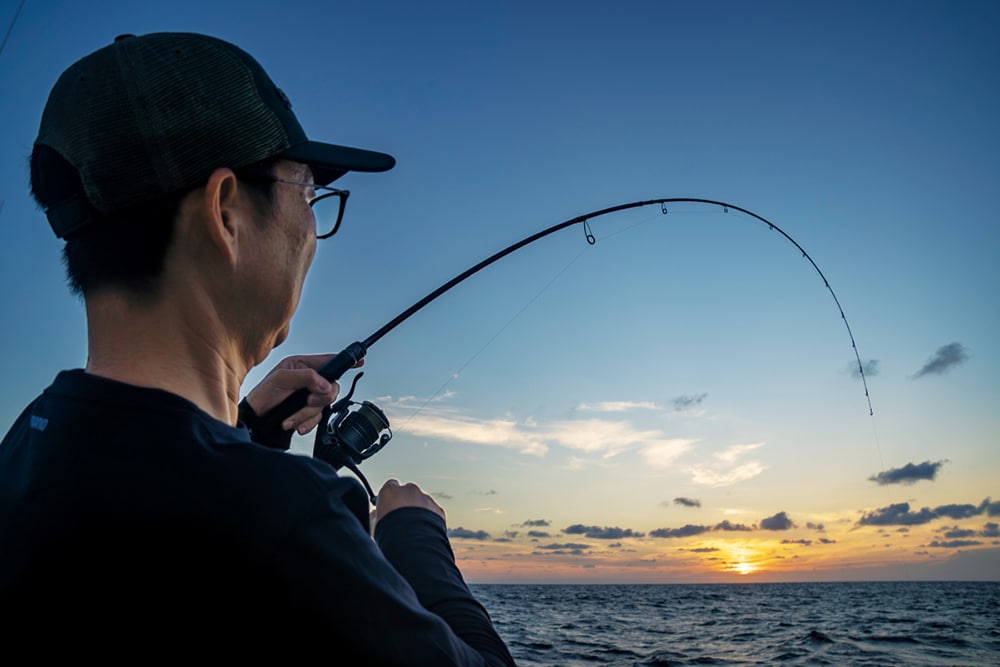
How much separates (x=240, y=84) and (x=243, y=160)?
169 mm

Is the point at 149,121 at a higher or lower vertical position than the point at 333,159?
lower

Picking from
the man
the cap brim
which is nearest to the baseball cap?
the man

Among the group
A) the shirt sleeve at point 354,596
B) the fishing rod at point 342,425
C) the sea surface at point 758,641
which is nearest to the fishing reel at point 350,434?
the fishing rod at point 342,425

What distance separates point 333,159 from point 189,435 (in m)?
0.85

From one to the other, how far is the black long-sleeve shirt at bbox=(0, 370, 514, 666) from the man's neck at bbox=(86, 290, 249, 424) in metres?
0.17

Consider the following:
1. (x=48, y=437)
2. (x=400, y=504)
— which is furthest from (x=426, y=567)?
(x=48, y=437)

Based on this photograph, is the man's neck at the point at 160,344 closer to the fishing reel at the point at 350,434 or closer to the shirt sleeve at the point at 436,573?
the shirt sleeve at the point at 436,573

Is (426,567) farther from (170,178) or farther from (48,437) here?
(170,178)

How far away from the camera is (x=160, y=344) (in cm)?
125

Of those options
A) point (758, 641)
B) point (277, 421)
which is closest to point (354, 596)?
point (277, 421)

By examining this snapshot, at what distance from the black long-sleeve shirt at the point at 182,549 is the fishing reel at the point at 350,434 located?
141 centimetres

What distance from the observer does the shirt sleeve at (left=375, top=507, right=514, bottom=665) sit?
53.9 inches

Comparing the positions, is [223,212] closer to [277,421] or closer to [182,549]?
[182,549]

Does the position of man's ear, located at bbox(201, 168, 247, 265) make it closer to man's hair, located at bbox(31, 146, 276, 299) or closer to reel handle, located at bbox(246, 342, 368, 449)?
man's hair, located at bbox(31, 146, 276, 299)
